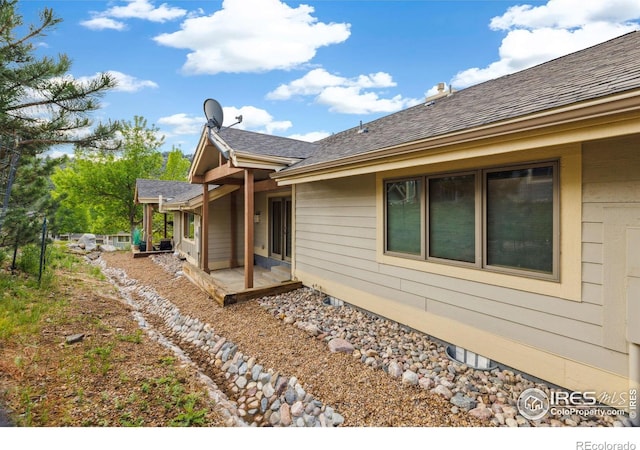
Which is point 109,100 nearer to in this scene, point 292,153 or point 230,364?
point 292,153

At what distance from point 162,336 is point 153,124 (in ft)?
86.0

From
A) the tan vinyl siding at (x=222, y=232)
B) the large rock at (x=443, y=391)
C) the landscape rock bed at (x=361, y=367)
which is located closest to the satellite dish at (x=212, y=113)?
the tan vinyl siding at (x=222, y=232)

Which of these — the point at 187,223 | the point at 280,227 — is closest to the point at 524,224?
the point at 280,227

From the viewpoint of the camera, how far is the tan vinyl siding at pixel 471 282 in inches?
99.4

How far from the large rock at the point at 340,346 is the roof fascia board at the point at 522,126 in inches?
98.3

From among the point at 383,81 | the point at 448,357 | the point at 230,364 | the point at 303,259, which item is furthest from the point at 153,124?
the point at 448,357

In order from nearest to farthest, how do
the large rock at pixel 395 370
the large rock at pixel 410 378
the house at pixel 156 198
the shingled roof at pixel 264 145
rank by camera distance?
the large rock at pixel 410 378 < the large rock at pixel 395 370 < the shingled roof at pixel 264 145 < the house at pixel 156 198

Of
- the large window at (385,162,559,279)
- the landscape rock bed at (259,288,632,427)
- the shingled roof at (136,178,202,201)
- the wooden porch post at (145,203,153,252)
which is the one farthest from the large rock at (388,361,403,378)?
the wooden porch post at (145,203,153,252)

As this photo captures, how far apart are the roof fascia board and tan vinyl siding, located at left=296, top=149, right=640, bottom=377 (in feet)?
2.12

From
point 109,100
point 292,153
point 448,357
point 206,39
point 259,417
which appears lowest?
point 259,417

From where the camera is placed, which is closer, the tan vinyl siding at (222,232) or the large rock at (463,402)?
the large rock at (463,402)

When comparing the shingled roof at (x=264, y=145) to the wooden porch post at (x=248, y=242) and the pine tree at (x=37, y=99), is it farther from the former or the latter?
the pine tree at (x=37, y=99)

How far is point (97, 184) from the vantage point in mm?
21312

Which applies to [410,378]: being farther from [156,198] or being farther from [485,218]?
[156,198]
